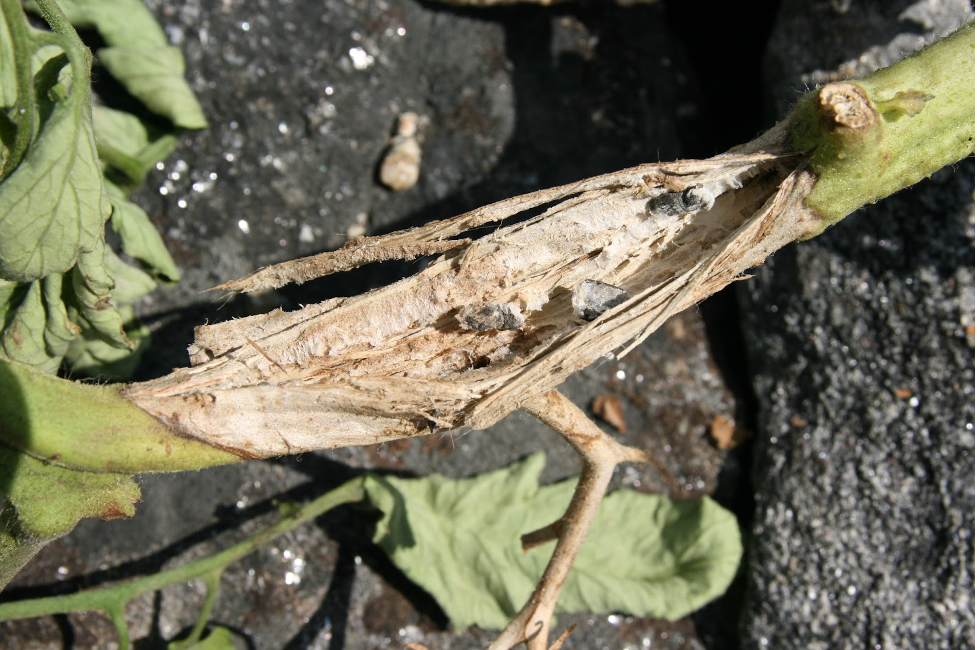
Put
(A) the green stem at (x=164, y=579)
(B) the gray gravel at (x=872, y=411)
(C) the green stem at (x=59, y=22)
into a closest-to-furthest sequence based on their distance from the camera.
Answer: (C) the green stem at (x=59, y=22)
(A) the green stem at (x=164, y=579)
(B) the gray gravel at (x=872, y=411)

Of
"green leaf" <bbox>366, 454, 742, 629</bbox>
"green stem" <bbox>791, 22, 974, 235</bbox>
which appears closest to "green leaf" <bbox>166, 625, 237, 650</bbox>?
"green leaf" <bbox>366, 454, 742, 629</bbox>

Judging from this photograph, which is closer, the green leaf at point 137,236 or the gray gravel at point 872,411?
the green leaf at point 137,236

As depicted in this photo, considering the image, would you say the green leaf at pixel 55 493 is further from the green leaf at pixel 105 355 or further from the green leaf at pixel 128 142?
the green leaf at pixel 128 142

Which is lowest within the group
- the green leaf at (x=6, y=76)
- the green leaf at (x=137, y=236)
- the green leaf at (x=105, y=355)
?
the green leaf at (x=105, y=355)

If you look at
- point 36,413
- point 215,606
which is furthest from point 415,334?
point 215,606

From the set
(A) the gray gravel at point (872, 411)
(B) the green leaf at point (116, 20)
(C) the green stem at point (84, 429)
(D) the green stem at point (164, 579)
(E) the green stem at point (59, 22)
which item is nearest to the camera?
(C) the green stem at point (84, 429)

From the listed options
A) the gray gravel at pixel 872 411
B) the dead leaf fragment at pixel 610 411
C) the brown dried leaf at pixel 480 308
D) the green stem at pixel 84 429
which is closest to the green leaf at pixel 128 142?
the brown dried leaf at pixel 480 308

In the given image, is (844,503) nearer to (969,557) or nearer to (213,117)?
(969,557)
